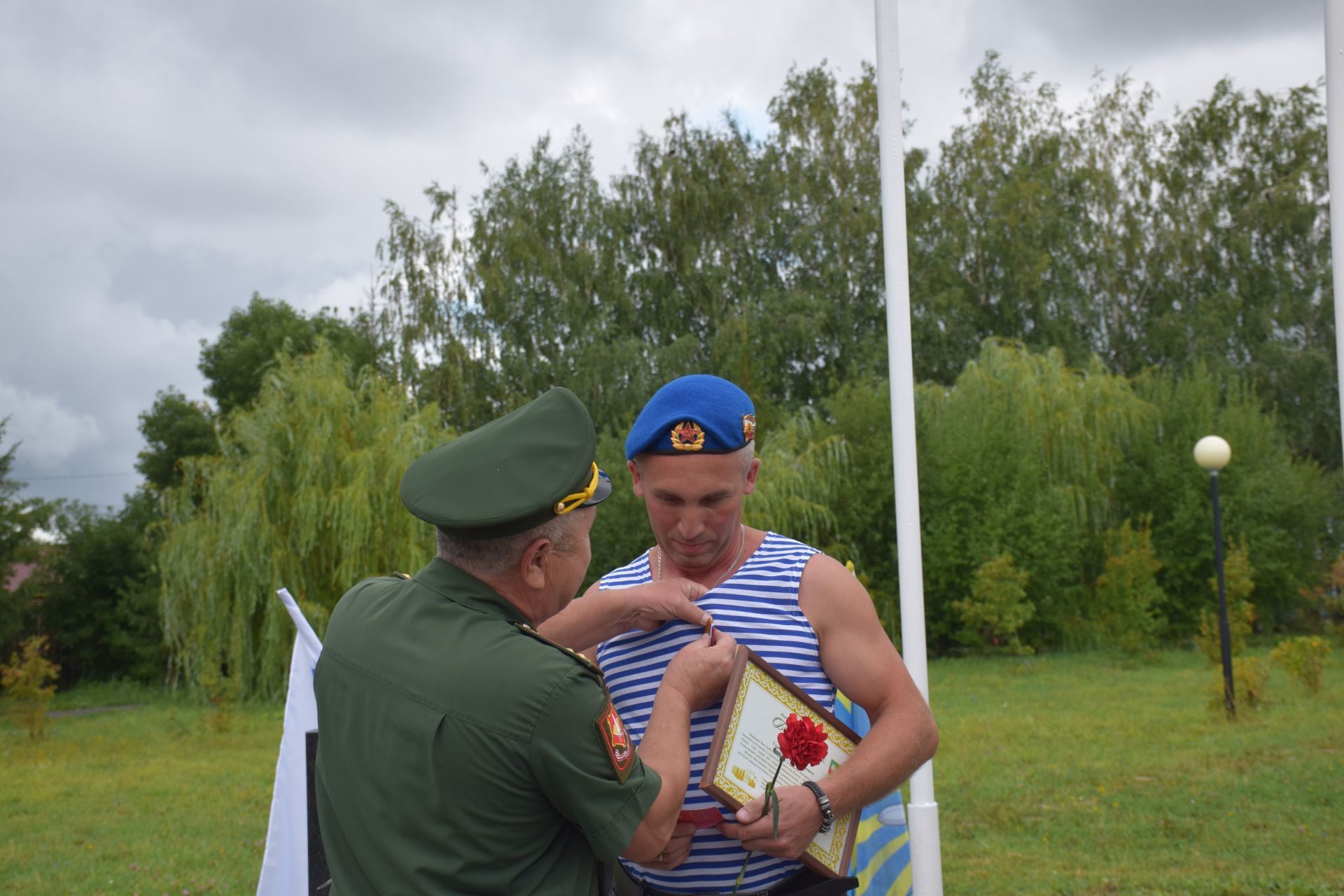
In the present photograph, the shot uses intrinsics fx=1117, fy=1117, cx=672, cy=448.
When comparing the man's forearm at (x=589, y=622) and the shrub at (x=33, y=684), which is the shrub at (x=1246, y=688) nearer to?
the man's forearm at (x=589, y=622)

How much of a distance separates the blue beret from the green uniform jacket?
1.85 feet

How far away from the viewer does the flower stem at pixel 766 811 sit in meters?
1.90

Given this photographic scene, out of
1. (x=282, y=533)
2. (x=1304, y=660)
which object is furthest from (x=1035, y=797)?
(x=282, y=533)

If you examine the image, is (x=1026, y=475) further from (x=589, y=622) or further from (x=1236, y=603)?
(x=589, y=622)

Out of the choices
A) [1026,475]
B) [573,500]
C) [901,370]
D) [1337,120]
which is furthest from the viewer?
[1026,475]

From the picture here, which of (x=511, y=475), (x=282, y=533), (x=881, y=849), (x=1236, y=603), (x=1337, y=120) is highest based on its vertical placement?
(x=1337, y=120)

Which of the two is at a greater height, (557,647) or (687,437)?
(687,437)

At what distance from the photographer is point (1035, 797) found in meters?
9.13

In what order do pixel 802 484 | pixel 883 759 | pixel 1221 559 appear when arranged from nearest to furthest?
pixel 883 759
pixel 1221 559
pixel 802 484

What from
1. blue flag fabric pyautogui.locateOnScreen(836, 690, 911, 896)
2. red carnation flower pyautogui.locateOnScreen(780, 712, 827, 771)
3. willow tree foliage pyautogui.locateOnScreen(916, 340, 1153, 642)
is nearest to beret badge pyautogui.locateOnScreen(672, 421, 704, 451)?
red carnation flower pyautogui.locateOnScreen(780, 712, 827, 771)

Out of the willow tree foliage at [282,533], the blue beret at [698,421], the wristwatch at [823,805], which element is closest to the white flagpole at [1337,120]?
the blue beret at [698,421]

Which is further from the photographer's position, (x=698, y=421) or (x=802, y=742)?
(x=698, y=421)

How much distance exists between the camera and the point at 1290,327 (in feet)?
92.5

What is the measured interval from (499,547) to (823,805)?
73 centimetres
